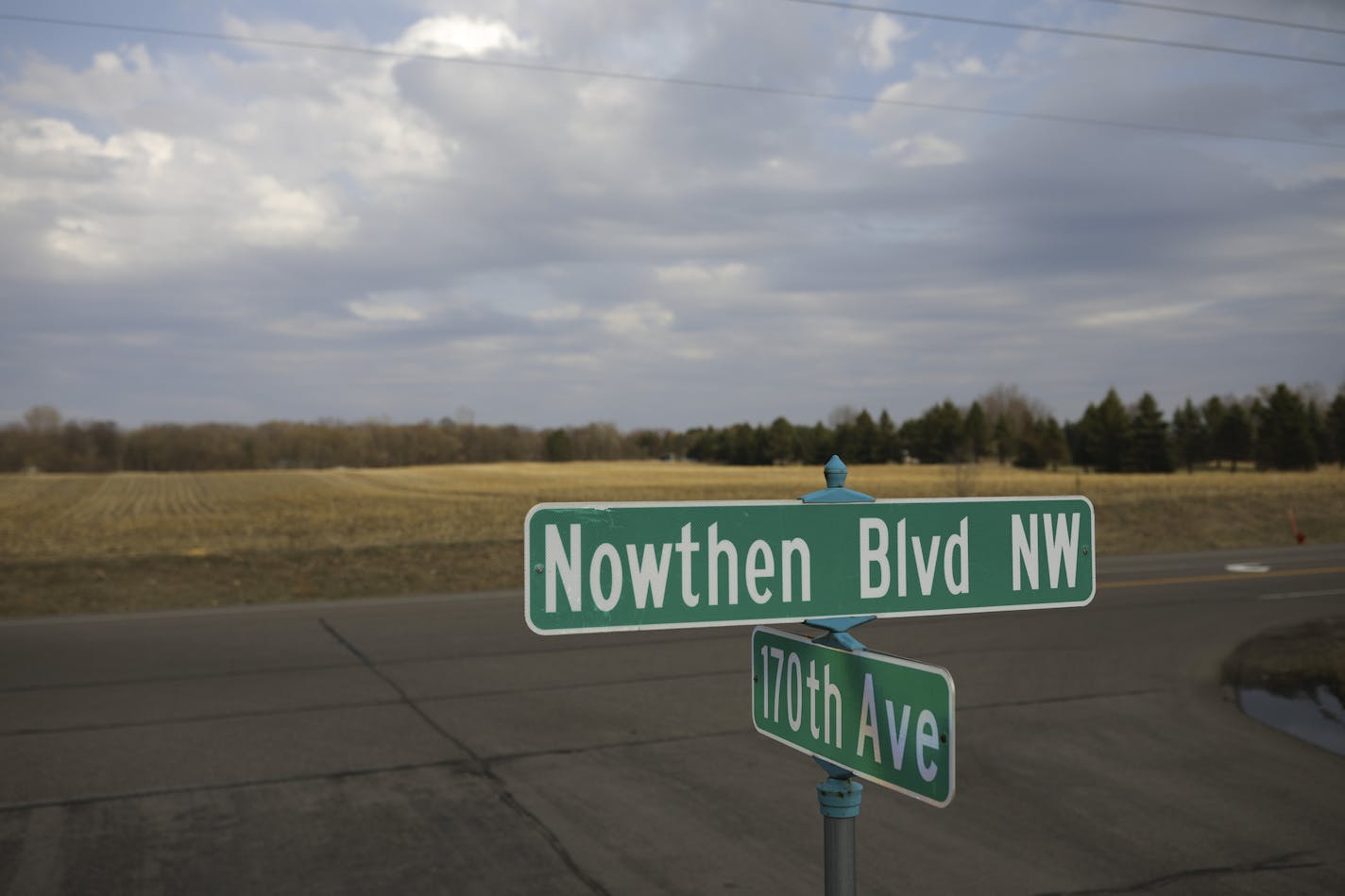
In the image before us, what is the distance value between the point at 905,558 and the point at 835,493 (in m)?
0.20

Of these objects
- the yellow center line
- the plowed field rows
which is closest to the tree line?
the plowed field rows

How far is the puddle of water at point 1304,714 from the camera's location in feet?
26.2

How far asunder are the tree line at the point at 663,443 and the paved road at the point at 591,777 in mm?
57149

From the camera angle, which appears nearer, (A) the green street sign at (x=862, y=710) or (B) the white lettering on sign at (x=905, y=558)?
(A) the green street sign at (x=862, y=710)

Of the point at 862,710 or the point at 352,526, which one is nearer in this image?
the point at 862,710

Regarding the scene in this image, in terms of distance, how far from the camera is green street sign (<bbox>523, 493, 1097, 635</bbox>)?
6.26ft

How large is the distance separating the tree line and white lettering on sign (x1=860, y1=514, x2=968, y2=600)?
2568 inches

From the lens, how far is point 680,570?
1985 mm

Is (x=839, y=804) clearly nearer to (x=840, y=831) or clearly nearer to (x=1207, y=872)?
(x=840, y=831)

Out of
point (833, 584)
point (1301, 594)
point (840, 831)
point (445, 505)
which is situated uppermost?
point (833, 584)

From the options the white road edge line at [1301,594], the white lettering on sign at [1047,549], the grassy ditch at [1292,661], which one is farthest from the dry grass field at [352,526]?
the white road edge line at [1301,594]

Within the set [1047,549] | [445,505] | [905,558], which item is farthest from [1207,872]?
[445,505]

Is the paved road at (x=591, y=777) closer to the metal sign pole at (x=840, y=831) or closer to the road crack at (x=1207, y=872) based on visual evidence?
the road crack at (x=1207, y=872)

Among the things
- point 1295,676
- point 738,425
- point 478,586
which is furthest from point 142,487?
point 1295,676
